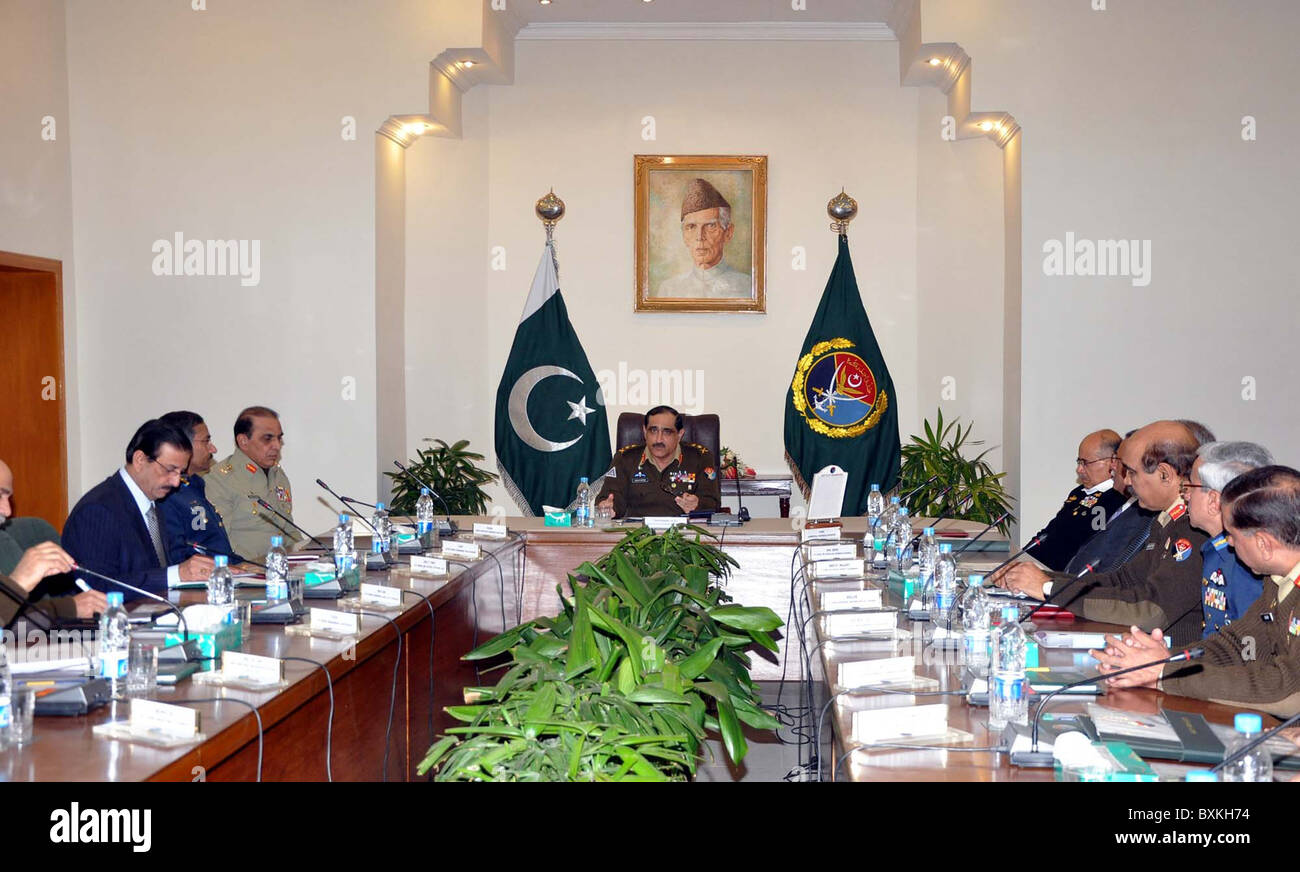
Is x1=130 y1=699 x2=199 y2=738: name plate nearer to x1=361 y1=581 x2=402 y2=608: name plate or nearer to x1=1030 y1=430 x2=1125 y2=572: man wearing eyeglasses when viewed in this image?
x1=361 y1=581 x2=402 y2=608: name plate

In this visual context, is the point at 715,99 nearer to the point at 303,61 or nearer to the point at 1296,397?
the point at 303,61

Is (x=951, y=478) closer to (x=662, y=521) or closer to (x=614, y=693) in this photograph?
(x=662, y=521)

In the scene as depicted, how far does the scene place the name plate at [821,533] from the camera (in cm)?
450

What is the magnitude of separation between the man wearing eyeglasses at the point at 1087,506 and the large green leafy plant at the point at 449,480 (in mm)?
3088

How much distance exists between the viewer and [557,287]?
6.78 metres

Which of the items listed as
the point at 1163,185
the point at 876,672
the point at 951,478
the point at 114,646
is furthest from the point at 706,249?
the point at 114,646

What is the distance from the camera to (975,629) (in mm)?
2521

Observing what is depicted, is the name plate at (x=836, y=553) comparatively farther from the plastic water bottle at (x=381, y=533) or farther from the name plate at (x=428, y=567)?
the plastic water bottle at (x=381, y=533)

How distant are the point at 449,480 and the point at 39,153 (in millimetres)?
2564

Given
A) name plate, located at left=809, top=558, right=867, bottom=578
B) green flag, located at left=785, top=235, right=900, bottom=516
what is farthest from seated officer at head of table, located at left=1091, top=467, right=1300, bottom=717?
green flag, located at left=785, top=235, right=900, bottom=516

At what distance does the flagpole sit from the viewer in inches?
266
